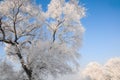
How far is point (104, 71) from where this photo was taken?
45594 mm

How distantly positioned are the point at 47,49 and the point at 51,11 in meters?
4.59

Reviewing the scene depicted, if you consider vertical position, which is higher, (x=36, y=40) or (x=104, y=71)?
(x=104, y=71)

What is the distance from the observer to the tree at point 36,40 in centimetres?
1900

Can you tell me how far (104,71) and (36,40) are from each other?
89.2 ft

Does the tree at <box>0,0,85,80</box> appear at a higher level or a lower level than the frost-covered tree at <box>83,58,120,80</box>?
lower

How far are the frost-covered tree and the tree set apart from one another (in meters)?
22.1

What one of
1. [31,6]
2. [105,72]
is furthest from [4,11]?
[105,72]

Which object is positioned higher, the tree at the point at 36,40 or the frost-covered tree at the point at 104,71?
the frost-covered tree at the point at 104,71

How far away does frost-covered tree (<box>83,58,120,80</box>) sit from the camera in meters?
43.8

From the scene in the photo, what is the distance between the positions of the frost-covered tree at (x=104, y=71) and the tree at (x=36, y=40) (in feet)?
72.4

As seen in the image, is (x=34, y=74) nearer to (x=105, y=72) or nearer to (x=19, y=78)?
(x=19, y=78)

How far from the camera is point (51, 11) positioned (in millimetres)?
22906

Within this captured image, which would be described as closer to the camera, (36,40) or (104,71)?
(36,40)

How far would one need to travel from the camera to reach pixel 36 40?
20.6 meters
